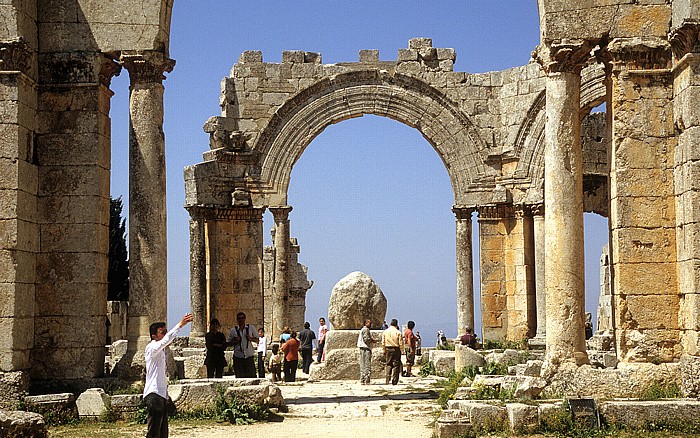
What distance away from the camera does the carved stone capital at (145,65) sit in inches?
614

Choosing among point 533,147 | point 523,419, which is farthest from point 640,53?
point 533,147

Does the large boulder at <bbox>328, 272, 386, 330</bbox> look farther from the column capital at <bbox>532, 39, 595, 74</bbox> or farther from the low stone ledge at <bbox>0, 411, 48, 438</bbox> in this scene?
the low stone ledge at <bbox>0, 411, 48, 438</bbox>

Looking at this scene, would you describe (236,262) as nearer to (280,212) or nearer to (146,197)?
(280,212)

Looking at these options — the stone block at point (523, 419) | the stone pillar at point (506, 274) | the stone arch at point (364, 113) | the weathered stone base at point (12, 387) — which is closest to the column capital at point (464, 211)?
the stone arch at point (364, 113)

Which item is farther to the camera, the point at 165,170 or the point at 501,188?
the point at 501,188

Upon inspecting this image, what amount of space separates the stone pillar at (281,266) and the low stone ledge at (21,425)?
14139 millimetres

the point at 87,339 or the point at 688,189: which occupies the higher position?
the point at 688,189

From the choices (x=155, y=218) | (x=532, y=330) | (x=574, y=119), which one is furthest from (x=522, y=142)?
(x=155, y=218)

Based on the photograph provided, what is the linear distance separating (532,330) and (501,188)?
3710 millimetres

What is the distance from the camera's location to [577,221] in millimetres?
14719

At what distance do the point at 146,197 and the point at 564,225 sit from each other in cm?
651

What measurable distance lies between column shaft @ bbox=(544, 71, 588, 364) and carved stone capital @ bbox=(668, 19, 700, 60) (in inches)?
60.3

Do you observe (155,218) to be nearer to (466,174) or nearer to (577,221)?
(577,221)

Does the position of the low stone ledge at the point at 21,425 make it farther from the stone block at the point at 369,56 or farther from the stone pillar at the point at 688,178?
the stone block at the point at 369,56
